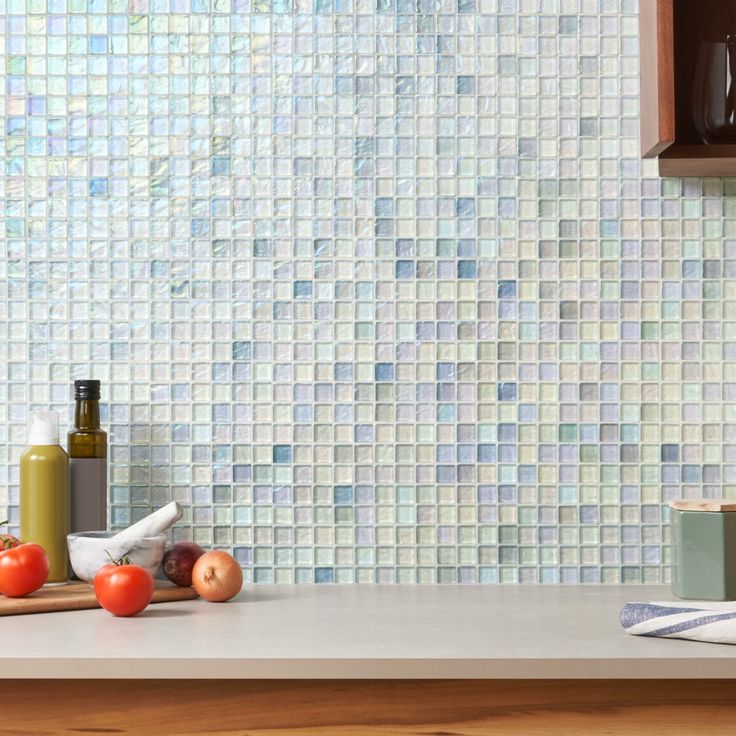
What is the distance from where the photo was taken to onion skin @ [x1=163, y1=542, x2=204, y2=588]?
4.50ft

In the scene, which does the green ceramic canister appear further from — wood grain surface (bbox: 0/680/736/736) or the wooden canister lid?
wood grain surface (bbox: 0/680/736/736)

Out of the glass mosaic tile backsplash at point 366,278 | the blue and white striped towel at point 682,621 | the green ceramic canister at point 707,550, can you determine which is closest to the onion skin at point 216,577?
the glass mosaic tile backsplash at point 366,278

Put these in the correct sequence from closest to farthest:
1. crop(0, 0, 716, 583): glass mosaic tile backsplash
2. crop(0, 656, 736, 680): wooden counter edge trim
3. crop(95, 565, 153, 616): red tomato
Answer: crop(0, 656, 736, 680): wooden counter edge trim → crop(95, 565, 153, 616): red tomato → crop(0, 0, 716, 583): glass mosaic tile backsplash

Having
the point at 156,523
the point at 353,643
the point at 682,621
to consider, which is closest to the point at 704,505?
the point at 682,621

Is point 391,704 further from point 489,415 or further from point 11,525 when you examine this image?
point 11,525

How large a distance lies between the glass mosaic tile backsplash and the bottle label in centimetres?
11

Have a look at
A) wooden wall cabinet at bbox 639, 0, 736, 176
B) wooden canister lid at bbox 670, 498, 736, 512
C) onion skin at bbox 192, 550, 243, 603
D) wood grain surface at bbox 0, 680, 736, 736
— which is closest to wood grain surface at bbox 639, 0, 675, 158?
wooden wall cabinet at bbox 639, 0, 736, 176

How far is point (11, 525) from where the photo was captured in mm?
1542

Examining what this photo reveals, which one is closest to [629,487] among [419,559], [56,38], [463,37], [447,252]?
[419,559]

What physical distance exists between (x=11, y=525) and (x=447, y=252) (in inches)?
34.3

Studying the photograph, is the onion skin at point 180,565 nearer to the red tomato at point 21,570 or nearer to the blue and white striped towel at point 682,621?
the red tomato at point 21,570

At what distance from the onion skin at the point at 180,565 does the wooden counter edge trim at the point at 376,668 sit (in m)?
0.36

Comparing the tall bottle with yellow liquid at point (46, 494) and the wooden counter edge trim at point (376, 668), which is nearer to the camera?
the wooden counter edge trim at point (376, 668)

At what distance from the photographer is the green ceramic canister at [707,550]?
130cm
